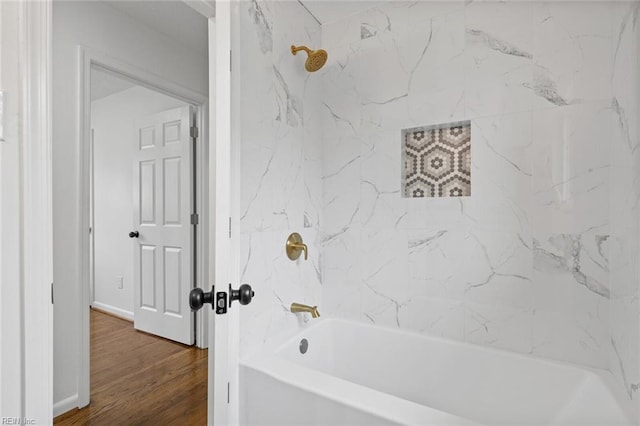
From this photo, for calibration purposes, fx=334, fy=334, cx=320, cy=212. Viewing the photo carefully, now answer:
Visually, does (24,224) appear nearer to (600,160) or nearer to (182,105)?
(600,160)

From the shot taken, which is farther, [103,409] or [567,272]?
[103,409]

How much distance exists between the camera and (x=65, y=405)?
192 centimetres

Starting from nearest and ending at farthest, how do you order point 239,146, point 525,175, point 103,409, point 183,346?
point 239,146 < point 525,175 < point 103,409 < point 183,346

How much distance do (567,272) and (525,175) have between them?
0.45m

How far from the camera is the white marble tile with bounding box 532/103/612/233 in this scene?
1371 mm

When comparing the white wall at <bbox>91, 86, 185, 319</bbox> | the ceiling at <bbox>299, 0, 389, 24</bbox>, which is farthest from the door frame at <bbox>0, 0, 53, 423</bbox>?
the white wall at <bbox>91, 86, 185, 319</bbox>

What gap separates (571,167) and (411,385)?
127 cm

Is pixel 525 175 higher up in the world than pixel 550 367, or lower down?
higher up

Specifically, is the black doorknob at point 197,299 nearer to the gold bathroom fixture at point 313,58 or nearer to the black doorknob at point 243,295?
the black doorknob at point 243,295

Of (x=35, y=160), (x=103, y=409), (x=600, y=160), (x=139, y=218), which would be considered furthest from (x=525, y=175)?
(x=139, y=218)

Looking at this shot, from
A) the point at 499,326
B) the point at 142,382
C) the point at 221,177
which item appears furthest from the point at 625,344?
the point at 142,382

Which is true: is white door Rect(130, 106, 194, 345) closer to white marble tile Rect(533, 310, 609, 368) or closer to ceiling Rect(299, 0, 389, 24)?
ceiling Rect(299, 0, 389, 24)

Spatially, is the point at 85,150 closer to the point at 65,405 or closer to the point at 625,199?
the point at 65,405

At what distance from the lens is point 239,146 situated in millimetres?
1367
